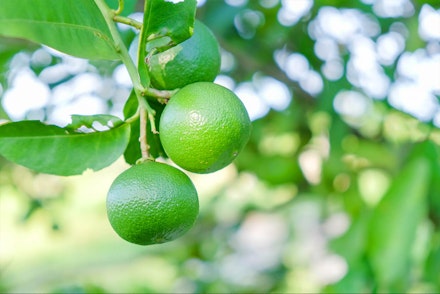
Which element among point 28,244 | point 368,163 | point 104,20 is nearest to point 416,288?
point 368,163

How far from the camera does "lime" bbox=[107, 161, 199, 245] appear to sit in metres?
0.91

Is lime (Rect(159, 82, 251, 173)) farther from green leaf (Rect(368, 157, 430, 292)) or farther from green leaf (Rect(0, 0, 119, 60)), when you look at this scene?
green leaf (Rect(368, 157, 430, 292))

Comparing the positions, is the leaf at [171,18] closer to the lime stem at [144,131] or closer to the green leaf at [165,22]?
the green leaf at [165,22]

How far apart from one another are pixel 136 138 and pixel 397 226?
2.90ft

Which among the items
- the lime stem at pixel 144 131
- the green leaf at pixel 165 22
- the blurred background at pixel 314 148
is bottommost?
Result: the blurred background at pixel 314 148

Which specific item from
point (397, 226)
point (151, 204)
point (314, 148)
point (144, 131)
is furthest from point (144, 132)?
point (314, 148)

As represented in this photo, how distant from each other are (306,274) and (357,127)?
4.14 ft

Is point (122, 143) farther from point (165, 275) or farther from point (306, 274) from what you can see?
point (165, 275)

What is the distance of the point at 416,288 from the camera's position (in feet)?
8.06

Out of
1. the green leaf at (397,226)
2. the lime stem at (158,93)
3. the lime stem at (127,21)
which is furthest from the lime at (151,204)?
the green leaf at (397,226)

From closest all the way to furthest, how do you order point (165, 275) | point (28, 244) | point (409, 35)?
point (409, 35), point (165, 275), point (28, 244)

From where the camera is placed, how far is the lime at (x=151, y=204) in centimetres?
91

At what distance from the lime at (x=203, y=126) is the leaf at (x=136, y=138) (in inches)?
4.4

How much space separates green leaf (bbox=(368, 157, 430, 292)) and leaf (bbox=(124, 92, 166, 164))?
0.81 m
